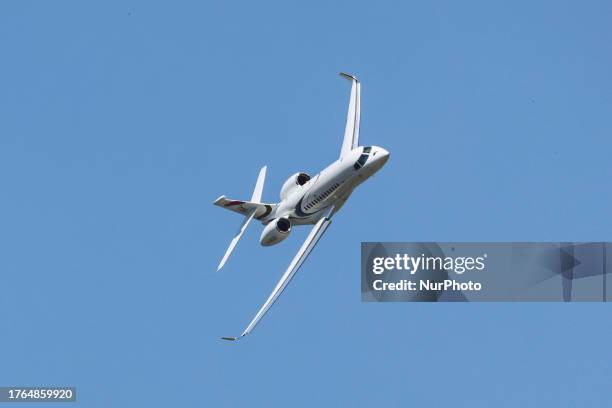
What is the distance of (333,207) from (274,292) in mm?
7155

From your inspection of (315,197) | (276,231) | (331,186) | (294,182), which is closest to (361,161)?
(331,186)

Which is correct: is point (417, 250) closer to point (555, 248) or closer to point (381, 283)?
point (381, 283)

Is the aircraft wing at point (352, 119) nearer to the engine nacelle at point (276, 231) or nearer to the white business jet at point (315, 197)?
the white business jet at point (315, 197)

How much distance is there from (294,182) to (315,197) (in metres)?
3.85

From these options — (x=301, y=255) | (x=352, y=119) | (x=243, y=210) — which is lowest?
(x=301, y=255)

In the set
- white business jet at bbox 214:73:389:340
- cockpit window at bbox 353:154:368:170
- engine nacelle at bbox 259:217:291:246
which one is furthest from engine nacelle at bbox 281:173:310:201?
cockpit window at bbox 353:154:368:170

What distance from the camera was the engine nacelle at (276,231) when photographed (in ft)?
292

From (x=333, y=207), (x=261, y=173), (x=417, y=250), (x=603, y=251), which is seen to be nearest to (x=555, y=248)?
(x=603, y=251)

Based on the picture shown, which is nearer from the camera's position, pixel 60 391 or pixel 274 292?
pixel 60 391

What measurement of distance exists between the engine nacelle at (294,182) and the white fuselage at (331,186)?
0.23m

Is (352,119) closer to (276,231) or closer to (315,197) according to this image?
(315,197)

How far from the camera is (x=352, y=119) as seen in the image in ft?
297

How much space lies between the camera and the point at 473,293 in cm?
8412

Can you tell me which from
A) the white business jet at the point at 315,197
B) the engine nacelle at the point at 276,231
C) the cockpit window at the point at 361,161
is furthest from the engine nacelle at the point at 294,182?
the cockpit window at the point at 361,161
